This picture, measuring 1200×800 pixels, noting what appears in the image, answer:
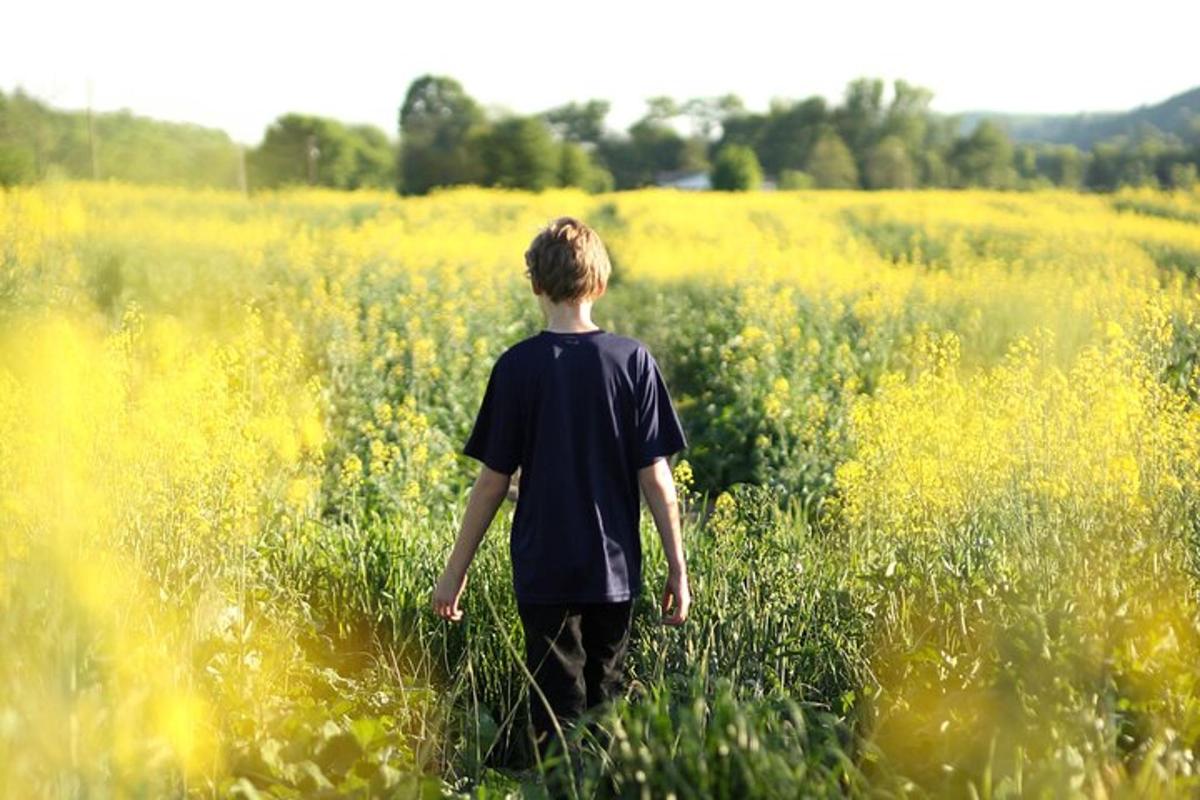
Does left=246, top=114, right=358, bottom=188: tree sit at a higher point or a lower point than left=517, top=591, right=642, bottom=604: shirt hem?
higher

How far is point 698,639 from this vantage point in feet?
12.5

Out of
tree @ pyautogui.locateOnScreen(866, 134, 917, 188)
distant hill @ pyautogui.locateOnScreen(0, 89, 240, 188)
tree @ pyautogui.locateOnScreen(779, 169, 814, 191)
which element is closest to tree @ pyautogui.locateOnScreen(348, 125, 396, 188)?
tree @ pyautogui.locateOnScreen(779, 169, 814, 191)

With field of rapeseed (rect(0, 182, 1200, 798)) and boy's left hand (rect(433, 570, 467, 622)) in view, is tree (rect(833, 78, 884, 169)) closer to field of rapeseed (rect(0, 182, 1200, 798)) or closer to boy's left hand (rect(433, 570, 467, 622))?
field of rapeseed (rect(0, 182, 1200, 798))

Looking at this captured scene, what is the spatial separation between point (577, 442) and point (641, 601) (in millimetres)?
1124

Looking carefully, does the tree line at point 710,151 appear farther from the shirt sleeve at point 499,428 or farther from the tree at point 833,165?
the shirt sleeve at point 499,428

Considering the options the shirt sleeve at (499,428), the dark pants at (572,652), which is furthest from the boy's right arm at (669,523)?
the shirt sleeve at (499,428)

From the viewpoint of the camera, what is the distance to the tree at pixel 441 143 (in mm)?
31234

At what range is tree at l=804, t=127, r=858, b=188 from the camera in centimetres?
3322

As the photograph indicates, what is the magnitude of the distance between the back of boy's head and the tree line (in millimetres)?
13529

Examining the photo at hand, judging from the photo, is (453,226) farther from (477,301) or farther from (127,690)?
(127,690)

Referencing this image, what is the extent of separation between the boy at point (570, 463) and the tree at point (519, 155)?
30.7 m

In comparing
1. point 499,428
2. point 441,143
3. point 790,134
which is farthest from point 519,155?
point 499,428

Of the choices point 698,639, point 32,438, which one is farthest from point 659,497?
point 32,438

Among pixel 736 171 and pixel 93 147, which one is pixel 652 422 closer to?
pixel 93 147
